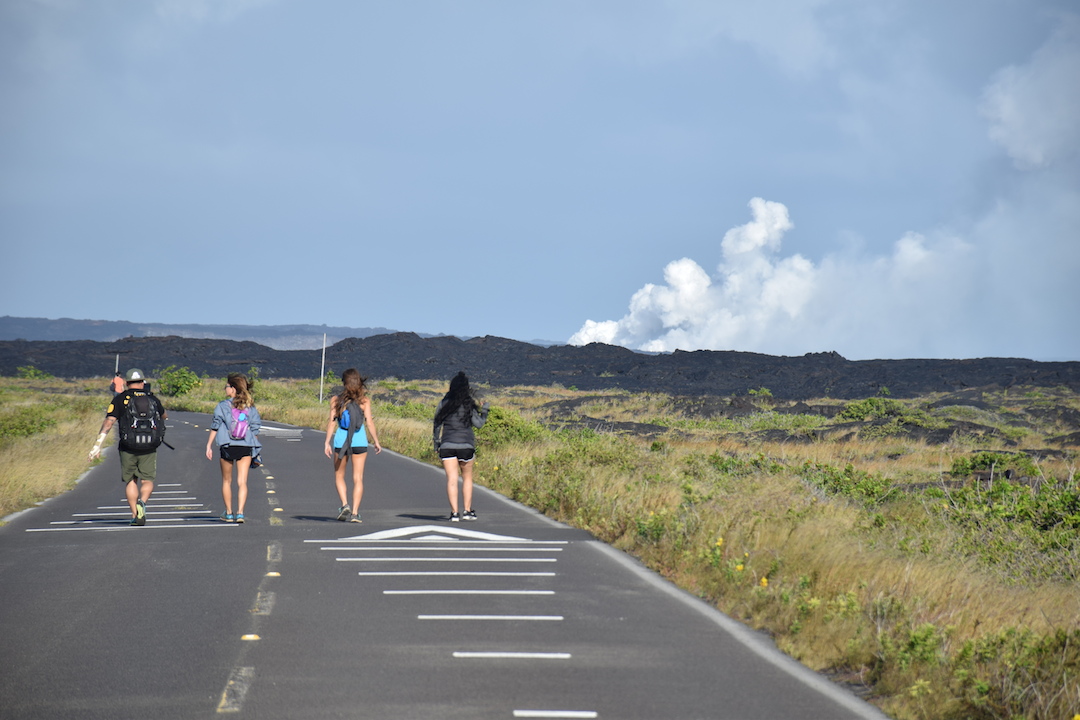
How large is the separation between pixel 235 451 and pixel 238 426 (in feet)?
1.15

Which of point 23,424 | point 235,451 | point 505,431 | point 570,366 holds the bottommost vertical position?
point 23,424

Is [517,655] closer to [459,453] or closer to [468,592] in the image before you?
[468,592]

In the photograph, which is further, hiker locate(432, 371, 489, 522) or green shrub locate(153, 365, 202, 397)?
green shrub locate(153, 365, 202, 397)

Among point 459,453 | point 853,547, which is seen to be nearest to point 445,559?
point 459,453

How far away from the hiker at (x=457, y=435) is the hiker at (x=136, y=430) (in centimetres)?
354

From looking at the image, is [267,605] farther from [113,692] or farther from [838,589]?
Result: [838,589]

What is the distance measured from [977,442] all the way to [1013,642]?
39.2m

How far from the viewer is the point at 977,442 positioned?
1652 inches

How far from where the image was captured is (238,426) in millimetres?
12992

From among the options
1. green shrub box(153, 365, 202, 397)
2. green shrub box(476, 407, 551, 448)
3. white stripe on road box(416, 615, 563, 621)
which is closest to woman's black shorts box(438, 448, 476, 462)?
white stripe on road box(416, 615, 563, 621)

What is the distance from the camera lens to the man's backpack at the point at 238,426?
1297cm

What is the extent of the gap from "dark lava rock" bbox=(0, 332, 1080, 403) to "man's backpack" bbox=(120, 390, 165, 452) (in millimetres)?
98941

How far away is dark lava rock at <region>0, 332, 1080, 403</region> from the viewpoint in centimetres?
12069

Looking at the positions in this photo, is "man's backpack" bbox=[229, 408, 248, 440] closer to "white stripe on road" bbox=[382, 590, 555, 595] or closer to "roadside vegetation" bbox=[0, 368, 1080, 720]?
"roadside vegetation" bbox=[0, 368, 1080, 720]
